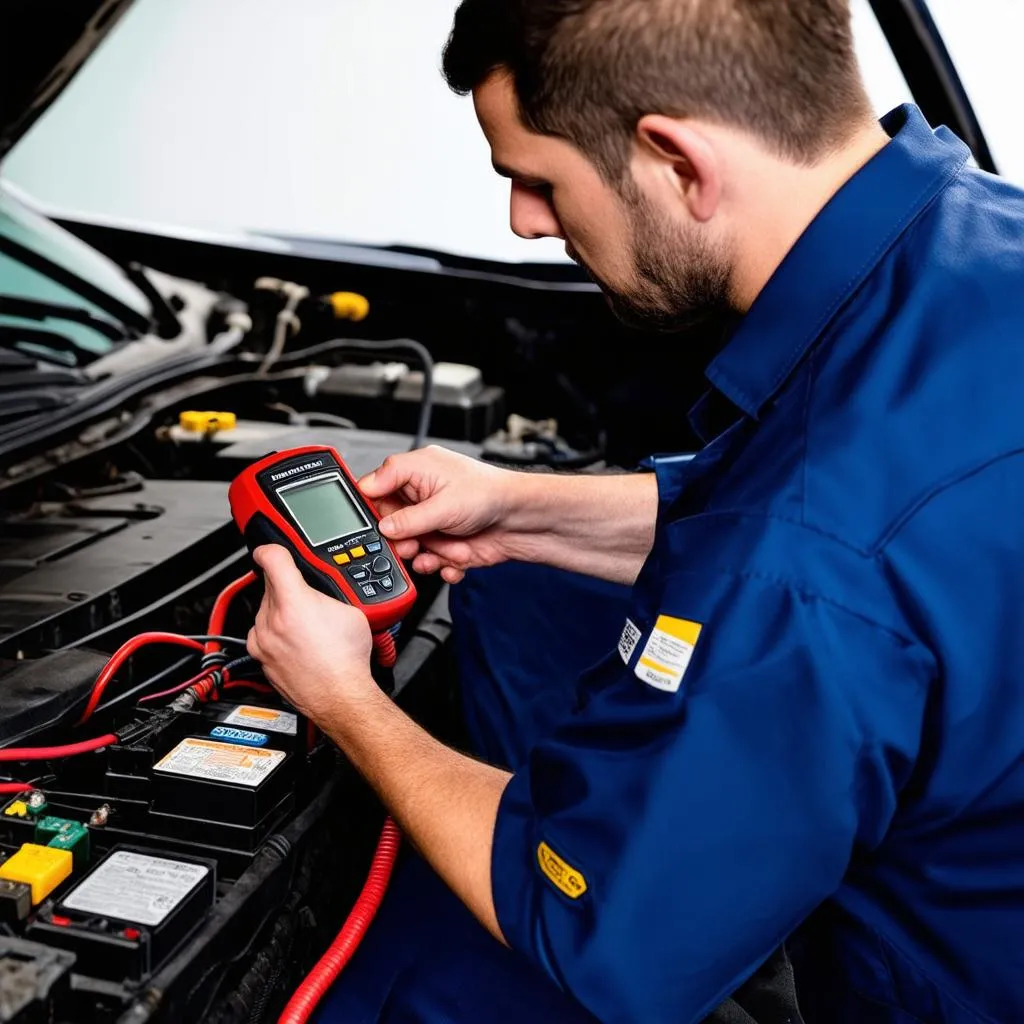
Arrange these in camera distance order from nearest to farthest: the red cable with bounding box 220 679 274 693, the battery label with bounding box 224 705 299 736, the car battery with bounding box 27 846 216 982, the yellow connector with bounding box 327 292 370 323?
the car battery with bounding box 27 846 216 982, the battery label with bounding box 224 705 299 736, the red cable with bounding box 220 679 274 693, the yellow connector with bounding box 327 292 370 323

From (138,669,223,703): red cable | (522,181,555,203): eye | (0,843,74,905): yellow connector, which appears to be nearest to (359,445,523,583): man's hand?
(138,669,223,703): red cable

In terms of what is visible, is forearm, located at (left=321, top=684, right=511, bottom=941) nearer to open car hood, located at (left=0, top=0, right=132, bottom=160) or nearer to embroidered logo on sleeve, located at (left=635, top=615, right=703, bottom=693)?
embroidered logo on sleeve, located at (left=635, top=615, right=703, bottom=693)

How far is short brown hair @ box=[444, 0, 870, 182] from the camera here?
750 millimetres

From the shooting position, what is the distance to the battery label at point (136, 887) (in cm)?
66

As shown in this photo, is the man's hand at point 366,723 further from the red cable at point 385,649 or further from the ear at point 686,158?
the ear at point 686,158

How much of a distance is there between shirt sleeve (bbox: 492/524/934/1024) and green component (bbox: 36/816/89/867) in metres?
0.29

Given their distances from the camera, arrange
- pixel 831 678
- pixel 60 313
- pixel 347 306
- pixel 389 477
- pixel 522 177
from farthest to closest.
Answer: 1. pixel 347 306
2. pixel 60 313
3. pixel 389 477
4. pixel 522 177
5. pixel 831 678

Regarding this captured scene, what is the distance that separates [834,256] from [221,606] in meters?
0.60

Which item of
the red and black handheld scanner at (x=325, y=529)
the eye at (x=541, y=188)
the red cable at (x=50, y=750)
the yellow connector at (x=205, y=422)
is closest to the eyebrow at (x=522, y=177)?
the eye at (x=541, y=188)

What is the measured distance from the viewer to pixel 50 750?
793 mm

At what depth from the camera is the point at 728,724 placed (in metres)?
0.68

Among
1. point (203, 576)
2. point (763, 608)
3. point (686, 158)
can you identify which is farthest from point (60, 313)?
point (763, 608)

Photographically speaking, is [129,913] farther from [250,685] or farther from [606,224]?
[606,224]

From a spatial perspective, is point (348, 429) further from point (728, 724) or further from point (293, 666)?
point (728, 724)
